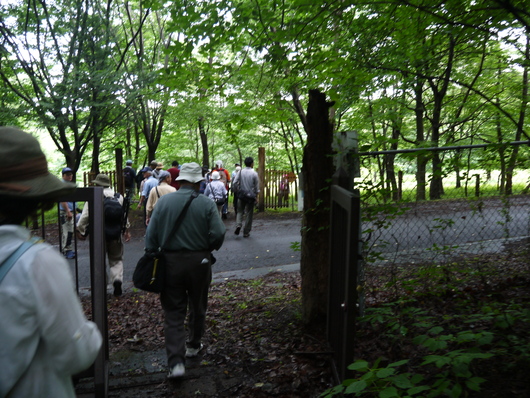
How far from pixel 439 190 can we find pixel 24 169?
510 centimetres

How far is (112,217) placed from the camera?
23.4 ft

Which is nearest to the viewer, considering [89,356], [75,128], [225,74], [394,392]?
[89,356]

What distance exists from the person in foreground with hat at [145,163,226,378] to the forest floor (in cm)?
46

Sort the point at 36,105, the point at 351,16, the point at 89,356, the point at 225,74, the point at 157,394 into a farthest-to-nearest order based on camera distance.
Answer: the point at 36,105, the point at 225,74, the point at 351,16, the point at 157,394, the point at 89,356

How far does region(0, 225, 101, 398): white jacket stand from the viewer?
1306 mm

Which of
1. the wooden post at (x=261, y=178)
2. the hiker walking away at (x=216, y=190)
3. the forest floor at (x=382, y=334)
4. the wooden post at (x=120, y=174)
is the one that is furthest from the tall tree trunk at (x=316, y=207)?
the wooden post at (x=261, y=178)

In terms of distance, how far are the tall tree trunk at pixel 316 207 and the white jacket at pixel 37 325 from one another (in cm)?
346

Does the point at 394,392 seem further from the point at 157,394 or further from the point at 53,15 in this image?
the point at 53,15

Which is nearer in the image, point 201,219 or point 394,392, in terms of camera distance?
point 394,392

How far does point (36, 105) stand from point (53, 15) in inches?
101

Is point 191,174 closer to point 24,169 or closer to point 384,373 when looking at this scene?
point 384,373

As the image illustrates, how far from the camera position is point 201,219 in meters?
4.55

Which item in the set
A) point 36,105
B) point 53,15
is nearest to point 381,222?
point 36,105

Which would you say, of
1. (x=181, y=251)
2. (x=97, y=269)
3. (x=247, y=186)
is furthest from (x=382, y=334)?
(x=247, y=186)
